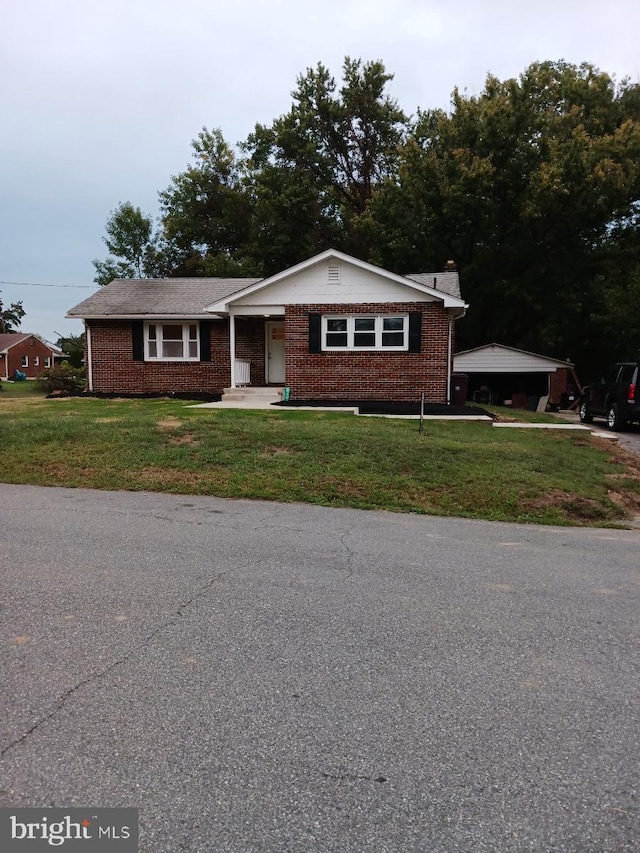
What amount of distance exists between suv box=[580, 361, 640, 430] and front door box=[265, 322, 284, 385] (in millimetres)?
10295

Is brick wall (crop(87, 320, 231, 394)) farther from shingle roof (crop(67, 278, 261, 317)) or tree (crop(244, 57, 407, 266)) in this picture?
tree (crop(244, 57, 407, 266))

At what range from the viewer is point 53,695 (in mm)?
2969

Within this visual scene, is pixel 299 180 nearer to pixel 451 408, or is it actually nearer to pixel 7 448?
pixel 451 408

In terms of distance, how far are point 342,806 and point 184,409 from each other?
1404 cm

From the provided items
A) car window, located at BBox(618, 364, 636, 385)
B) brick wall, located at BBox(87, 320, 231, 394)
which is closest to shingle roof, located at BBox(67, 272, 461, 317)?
brick wall, located at BBox(87, 320, 231, 394)

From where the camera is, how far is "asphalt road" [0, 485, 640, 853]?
225 cm

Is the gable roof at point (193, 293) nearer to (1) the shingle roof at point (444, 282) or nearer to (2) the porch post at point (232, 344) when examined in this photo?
(1) the shingle roof at point (444, 282)

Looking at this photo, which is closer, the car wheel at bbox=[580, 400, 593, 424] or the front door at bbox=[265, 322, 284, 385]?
the car wheel at bbox=[580, 400, 593, 424]

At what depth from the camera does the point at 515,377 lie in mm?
29375

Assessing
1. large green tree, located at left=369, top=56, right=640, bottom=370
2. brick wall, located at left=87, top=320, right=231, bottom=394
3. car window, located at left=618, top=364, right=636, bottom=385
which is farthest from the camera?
large green tree, located at left=369, top=56, right=640, bottom=370

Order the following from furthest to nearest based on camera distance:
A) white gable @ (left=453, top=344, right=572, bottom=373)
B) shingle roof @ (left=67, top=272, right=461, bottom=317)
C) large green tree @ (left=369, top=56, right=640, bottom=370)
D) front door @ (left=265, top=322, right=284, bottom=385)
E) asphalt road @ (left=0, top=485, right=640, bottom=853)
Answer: large green tree @ (left=369, top=56, right=640, bottom=370) < white gable @ (left=453, top=344, right=572, bottom=373) < front door @ (left=265, top=322, right=284, bottom=385) < shingle roof @ (left=67, top=272, right=461, bottom=317) < asphalt road @ (left=0, top=485, right=640, bottom=853)

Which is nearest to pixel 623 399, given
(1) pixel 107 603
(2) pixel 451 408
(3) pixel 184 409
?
(2) pixel 451 408

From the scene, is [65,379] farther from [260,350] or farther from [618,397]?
[618,397]

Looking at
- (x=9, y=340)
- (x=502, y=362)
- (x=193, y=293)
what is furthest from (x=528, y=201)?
(x=9, y=340)
